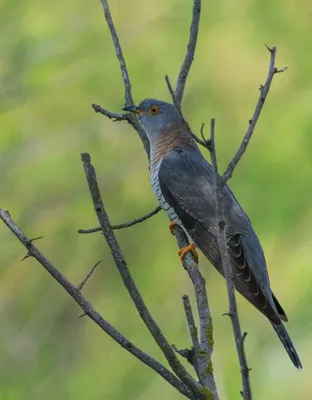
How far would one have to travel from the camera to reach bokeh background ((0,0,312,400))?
20.4 ft

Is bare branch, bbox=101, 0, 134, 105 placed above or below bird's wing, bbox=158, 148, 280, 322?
above

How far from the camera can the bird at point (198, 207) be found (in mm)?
3197

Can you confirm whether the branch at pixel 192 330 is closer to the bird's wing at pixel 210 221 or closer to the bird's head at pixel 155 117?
the bird's wing at pixel 210 221

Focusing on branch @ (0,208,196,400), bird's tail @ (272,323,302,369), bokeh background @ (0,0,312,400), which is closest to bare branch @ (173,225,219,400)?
branch @ (0,208,196,400)

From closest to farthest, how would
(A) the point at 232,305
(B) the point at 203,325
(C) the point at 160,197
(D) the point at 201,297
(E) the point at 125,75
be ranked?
(A) the point at 232,305, (B) the point at 203,325, (D) the point at 201,297, (E) the point at 125,75, (C) the point at 160,197

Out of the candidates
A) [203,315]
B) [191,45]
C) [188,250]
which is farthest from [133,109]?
[203,315]

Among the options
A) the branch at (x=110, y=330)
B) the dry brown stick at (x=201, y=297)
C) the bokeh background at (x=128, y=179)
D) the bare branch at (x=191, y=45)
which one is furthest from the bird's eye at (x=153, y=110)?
the bokeh background at (x=128, y=179)

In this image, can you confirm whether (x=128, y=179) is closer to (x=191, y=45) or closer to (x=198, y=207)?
(x=198, y=207)

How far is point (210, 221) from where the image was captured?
3.51m

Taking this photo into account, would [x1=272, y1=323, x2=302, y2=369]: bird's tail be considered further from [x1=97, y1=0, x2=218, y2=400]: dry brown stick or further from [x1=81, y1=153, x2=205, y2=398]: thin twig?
[x1=81, y1=153, x2=205, y2=398]: thin twig

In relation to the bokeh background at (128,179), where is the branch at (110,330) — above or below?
below

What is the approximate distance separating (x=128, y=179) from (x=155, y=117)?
11.1ft

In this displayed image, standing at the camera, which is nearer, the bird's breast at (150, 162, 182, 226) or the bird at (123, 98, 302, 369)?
the bird at (123, 98, 302, 369)

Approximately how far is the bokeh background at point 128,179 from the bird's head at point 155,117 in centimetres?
202
